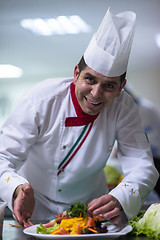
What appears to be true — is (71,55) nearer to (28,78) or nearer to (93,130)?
(28,78)

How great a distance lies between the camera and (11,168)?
171cm

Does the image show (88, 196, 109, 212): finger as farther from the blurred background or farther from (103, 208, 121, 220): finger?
the blurred background

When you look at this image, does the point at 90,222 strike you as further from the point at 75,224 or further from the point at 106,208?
the point at 106,208

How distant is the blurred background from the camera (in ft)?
16.4

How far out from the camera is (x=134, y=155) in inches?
76.7

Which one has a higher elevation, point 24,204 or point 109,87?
point 109,87

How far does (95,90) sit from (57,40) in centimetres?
542

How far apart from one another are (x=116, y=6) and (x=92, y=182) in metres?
3.58

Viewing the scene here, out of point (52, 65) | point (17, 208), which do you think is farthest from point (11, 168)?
point (52, 65)

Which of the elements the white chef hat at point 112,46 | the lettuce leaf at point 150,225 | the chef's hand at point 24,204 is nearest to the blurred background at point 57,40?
the white chef hat at point 112,46

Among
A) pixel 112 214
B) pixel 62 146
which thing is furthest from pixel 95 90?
pixel 112 214

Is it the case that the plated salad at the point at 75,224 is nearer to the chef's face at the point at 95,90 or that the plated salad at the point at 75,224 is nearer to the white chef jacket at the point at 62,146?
the white chef jacket at the point at 62,146

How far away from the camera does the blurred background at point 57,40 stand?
4999 mm

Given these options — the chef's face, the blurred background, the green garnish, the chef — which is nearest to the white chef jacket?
the chef
